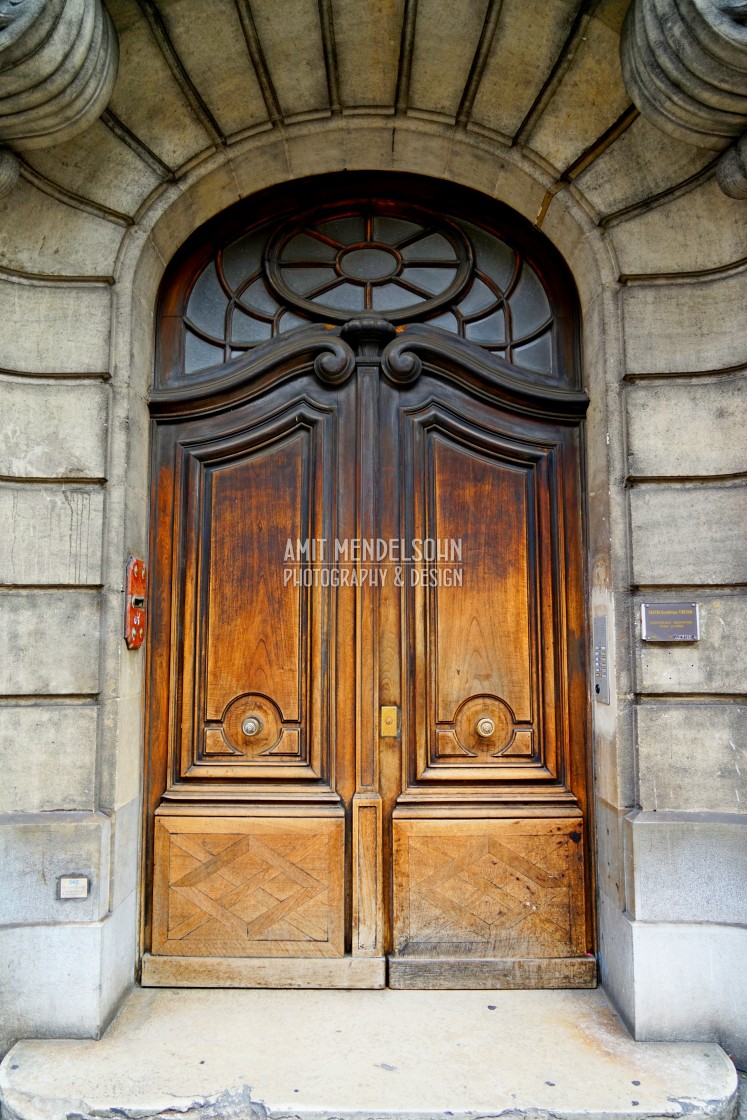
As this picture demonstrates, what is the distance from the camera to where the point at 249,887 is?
3689 mm

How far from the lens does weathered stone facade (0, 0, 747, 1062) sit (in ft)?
10.8

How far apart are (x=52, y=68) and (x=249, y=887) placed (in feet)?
11.9

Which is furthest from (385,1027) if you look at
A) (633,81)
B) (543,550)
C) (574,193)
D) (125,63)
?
(125,63)

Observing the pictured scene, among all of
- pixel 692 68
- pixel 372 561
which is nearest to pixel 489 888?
pixel 372 561

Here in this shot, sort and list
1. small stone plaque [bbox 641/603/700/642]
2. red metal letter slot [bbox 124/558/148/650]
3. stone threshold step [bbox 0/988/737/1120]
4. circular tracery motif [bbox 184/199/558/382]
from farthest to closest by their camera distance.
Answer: circular tracery motif [bbox 184/199/558/382] < red metal letter slot [bbox 124/558/148/650] < small stone plaque [bbox 641/603/700/642] < stone threshold step [bbox 0/988/737/1120]

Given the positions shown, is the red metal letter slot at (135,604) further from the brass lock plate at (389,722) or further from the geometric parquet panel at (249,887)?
the brass lock plate at (389,722)

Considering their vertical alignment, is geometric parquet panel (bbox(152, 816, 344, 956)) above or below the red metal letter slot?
below

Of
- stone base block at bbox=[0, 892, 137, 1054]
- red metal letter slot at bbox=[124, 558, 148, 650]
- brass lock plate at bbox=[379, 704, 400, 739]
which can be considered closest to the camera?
stone base block at bbox=[0, 892, 137, 1054]

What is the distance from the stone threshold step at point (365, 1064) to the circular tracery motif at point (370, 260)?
3.38m

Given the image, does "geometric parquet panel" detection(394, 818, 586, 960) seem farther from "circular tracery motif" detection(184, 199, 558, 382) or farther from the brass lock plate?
"circular tracery motif" detection(184, 199, 558, 382)

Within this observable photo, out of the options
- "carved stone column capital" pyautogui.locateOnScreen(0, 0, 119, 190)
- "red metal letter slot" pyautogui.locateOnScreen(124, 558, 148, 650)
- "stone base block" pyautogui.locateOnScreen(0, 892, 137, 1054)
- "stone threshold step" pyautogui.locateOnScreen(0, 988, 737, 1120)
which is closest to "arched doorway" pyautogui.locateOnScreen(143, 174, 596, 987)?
"red metal letter slot" pyautogui.locateOnScreen(124, 558, 148, 650)

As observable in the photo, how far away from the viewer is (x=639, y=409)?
356 cm

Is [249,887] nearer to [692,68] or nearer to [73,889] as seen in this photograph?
[73,889]

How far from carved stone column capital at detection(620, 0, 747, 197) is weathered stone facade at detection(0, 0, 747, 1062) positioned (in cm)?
27
